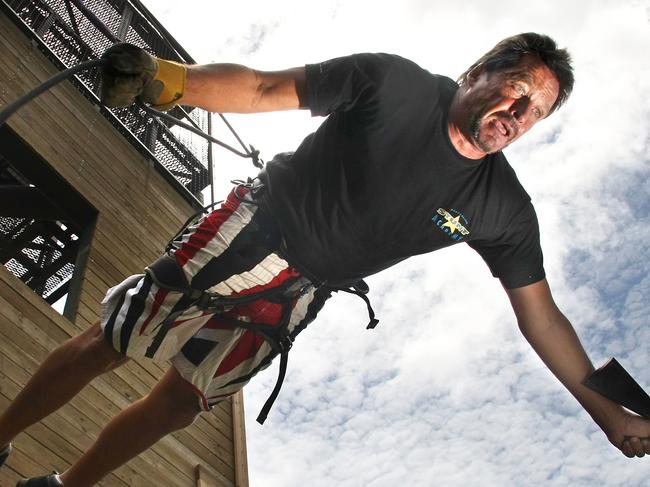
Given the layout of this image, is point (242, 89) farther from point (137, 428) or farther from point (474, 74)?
point (137, 428)

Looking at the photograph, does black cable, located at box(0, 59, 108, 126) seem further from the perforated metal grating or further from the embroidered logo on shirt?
the perforated metal grating

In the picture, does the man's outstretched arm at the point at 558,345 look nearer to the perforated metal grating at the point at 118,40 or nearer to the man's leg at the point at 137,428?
the man's leg at the point at 137,428

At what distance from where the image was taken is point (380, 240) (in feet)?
7.58

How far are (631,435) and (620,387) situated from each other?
0.16 m

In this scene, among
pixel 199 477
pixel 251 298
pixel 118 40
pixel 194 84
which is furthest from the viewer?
pixel 118 40

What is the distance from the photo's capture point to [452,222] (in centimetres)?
233

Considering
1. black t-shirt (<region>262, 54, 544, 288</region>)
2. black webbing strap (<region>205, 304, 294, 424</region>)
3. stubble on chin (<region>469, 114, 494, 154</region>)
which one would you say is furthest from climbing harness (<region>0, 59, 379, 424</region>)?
stubble on chin (<region>469, 114, 494, 154</region>)

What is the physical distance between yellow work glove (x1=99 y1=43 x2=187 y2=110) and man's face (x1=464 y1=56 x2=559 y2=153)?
3.21ft

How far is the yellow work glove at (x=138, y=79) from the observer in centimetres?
173

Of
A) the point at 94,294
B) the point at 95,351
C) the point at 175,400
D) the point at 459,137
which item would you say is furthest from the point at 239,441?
the point at 459,137

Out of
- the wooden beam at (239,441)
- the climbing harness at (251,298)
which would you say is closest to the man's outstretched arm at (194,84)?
the climbing harness at (251,298)

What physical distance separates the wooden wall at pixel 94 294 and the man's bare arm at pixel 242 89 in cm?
217

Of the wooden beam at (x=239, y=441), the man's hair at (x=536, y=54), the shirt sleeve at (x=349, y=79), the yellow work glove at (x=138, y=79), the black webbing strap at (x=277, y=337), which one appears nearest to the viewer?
the yellow work glove at (x=138, y=79)

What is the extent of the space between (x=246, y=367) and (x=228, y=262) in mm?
457
